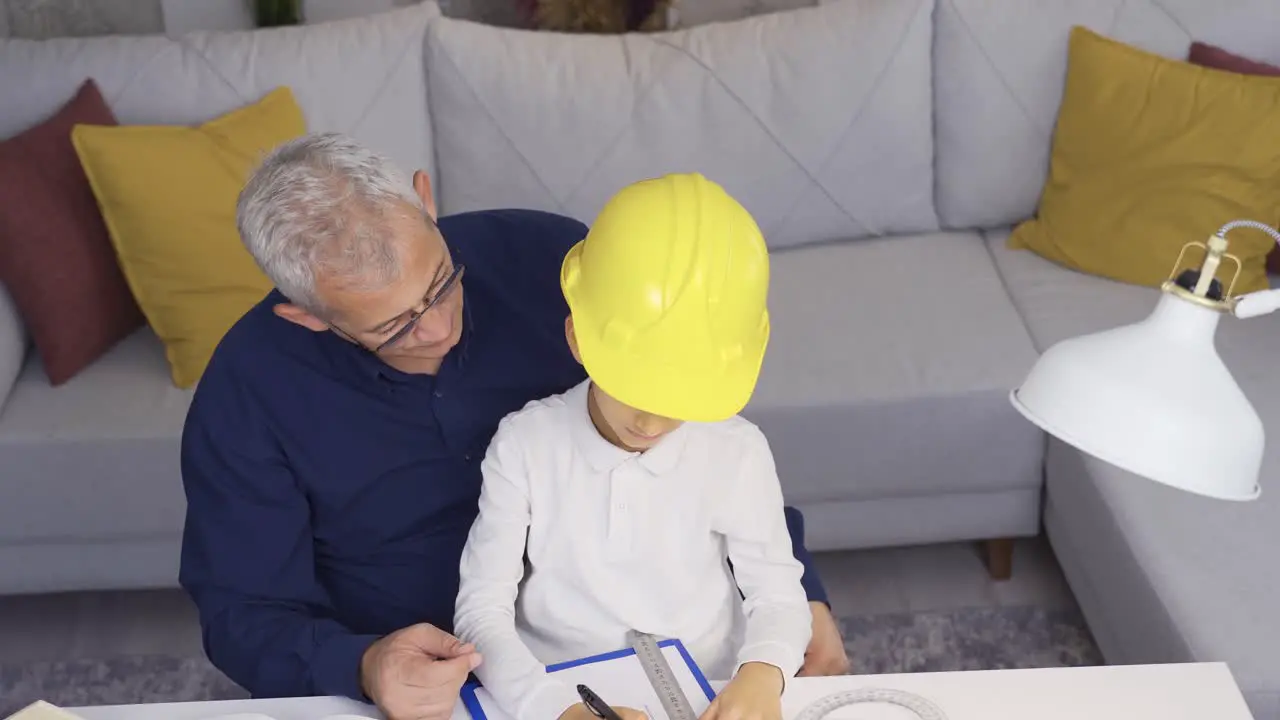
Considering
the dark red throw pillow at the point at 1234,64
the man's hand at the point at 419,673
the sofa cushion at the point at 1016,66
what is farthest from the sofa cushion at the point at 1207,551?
the man's hand at the point at 419,673

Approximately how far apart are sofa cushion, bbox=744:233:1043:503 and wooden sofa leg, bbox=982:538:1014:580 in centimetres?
17

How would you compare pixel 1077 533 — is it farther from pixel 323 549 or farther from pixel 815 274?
pixel 323 549

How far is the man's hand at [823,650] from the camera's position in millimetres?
1413

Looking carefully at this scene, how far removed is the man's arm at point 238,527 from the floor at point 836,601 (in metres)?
1.02

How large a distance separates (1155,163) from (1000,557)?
31.2 inches

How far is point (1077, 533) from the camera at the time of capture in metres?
1.98

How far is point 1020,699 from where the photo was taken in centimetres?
109

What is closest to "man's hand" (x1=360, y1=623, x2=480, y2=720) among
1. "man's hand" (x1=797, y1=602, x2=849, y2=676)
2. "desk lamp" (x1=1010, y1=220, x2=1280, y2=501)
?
"man's hand" (x1=797, y1=602, x2=849, y2=676)

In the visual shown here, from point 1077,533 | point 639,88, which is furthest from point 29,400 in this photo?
point 1077,533

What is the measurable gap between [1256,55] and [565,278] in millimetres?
1874

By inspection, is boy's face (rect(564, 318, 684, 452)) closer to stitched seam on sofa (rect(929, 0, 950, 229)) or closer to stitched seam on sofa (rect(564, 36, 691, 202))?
stitched seam on sofa (rect(564, 36, 691, 202))

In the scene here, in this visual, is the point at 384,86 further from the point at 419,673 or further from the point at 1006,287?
the point at 419,673

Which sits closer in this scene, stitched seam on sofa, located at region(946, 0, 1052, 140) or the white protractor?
the white protractor

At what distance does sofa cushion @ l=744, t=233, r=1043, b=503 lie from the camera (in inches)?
82.0
